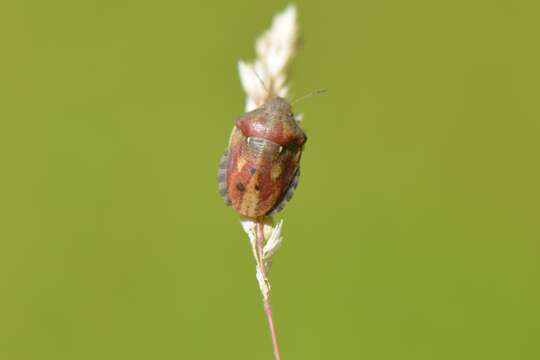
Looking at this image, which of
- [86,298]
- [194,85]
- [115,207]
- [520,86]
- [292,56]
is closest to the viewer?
[292,56]

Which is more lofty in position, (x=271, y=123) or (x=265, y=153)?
(x=271, y=123)

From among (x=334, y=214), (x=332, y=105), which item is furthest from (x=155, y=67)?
(x=334, y=214)

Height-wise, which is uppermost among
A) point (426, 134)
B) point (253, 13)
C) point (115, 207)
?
point (253, 13)

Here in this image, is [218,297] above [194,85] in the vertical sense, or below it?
below

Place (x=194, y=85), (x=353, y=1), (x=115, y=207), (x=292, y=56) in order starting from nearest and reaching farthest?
1. (x=292, y=56)
2. (x=115, y=207)
3. (x=194, y=85)
4. (x=353, y=1)

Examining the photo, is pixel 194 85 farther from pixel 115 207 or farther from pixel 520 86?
pixel 520 86

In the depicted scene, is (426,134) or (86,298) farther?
(426,134)
